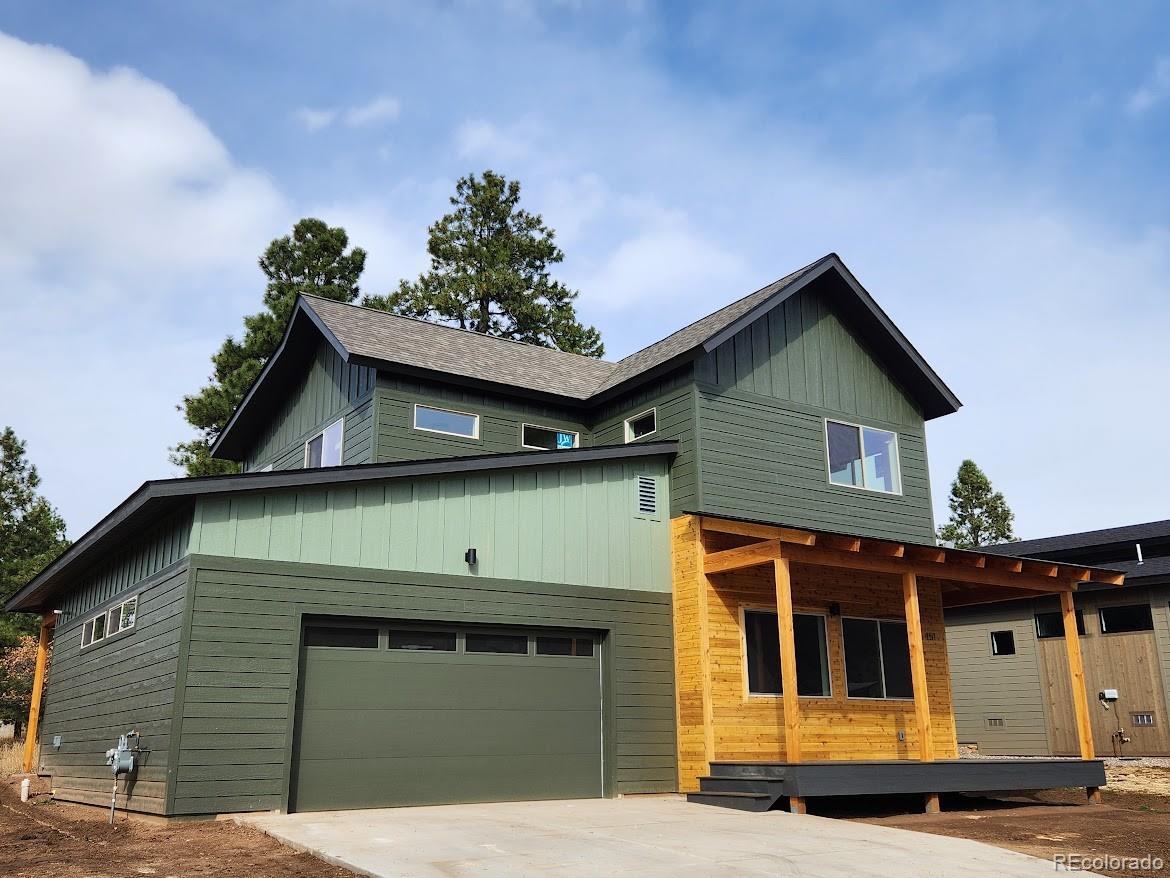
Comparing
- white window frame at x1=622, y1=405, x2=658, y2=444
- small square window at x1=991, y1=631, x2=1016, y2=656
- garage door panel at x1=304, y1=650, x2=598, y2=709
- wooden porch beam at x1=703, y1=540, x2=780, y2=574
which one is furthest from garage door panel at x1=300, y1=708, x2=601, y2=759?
small square window at x1=991, y1=631, x2=1016, y2=656

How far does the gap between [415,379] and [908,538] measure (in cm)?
834

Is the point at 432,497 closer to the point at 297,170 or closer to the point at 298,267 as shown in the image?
the point at 297,170

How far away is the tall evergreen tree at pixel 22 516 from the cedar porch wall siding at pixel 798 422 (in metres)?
24.6

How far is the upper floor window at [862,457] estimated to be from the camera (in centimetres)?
1567

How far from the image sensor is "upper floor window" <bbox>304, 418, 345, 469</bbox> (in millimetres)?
15281

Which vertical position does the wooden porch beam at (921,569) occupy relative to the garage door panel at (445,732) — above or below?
above

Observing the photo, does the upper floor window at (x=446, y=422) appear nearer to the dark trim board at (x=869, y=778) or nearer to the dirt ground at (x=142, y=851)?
the dark trim board at (x=869, y=778)

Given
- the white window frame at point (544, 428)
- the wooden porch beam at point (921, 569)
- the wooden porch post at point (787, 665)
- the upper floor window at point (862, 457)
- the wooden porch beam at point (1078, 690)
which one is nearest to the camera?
the wooden porch post at point (787, 665)

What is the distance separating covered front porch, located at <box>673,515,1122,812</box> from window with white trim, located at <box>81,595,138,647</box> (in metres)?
7.12

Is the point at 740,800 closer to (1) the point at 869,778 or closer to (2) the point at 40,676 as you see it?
(1) the point at 869,778

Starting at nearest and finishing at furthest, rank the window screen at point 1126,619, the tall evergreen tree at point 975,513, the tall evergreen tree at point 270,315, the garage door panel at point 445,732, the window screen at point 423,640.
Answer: the garage door panel at point 445,732 < the window screen at point 423,640 < the window screen at point 1126,619 < the tall evergreen tree at point 270,315 < the tall evergreen tree at point 975,513

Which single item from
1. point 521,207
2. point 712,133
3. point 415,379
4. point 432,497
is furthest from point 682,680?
point 521,207

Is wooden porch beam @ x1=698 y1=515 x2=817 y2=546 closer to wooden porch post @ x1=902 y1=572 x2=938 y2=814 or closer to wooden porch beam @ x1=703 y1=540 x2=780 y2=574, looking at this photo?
wooden porch beam @ x1=703 y1=540 x2=780 y2=574

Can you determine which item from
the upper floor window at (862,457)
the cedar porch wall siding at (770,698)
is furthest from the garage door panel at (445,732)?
the upper floor window at (862,457)
